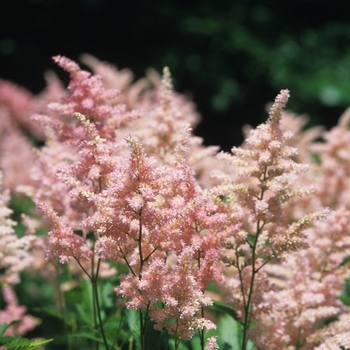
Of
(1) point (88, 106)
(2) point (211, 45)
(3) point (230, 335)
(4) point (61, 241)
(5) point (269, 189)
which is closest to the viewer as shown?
(4) point (61, 241)

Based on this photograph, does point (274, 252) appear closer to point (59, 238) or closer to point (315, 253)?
point (315, 253)

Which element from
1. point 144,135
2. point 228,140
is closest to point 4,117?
point 144,135

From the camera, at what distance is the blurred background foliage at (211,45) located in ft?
35.7

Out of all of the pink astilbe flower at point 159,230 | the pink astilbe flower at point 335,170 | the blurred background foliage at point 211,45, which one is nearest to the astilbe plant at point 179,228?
the pink astilbe flower at point 159,230

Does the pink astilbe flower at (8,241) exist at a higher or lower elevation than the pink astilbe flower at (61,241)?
higher

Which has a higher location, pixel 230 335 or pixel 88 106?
pixel 88 106

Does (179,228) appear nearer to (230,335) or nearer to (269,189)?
(269,189)

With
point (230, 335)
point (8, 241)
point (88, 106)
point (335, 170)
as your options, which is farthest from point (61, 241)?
point (335, 170)

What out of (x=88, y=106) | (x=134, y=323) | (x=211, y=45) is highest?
(x=211, y=45)

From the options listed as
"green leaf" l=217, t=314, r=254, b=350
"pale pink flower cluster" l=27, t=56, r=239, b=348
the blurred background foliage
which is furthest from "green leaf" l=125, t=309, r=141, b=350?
the blurred background foliage

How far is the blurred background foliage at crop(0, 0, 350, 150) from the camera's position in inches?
428

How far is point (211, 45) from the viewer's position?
11.1 metres

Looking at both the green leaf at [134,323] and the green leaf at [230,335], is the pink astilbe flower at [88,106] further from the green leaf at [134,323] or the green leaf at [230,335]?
the green leaf at [230,335]

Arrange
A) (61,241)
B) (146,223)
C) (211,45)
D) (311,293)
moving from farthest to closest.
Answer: (211,45) < (311,293) < (61,241) < (146,223)
